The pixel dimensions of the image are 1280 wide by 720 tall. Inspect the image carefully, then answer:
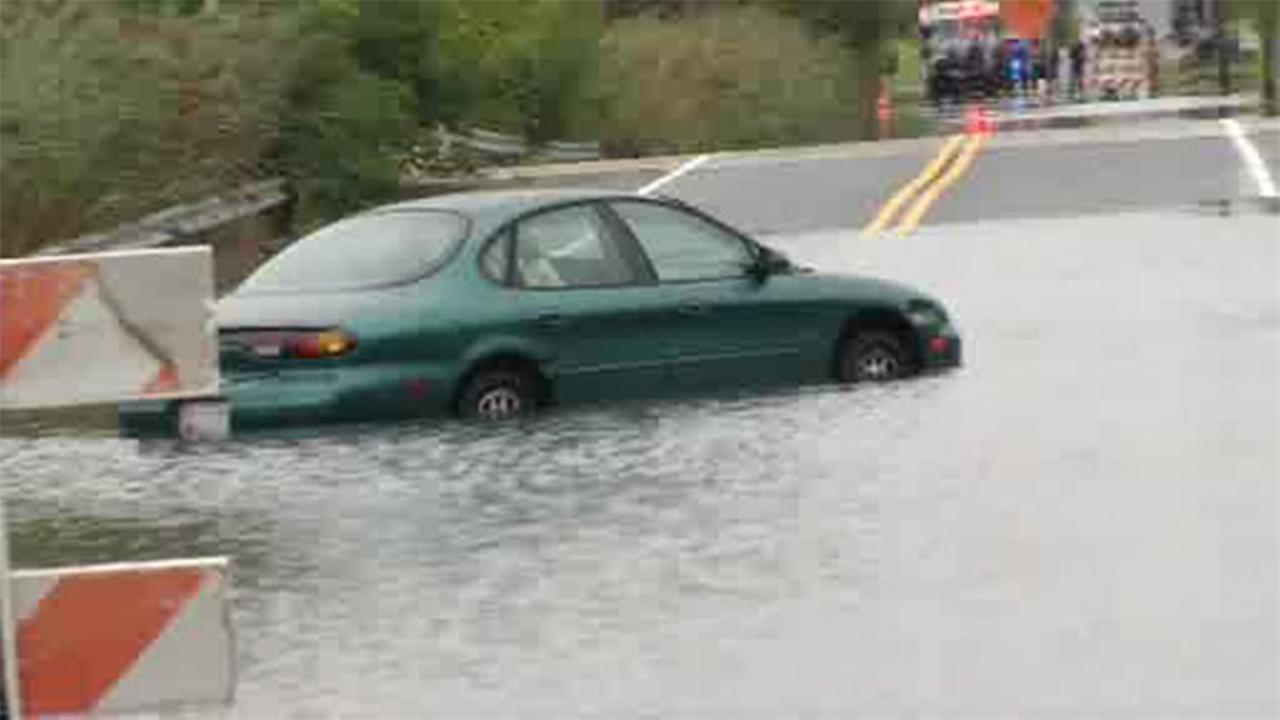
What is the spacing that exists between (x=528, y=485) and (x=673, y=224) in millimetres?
3846

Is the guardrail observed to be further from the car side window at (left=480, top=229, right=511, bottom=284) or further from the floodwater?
the car side window at (left=480, top=229, right=511, bottom=284)

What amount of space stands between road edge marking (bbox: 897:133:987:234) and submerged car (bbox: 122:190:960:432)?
46.1ft

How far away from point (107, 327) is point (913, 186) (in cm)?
3213

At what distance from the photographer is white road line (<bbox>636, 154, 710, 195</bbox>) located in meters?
40.5

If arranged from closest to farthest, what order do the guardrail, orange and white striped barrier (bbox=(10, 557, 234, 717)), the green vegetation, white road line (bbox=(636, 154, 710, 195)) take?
orange and white striped barrier (bbox=(10, 557, 234, 717)) < the green vegetation < white road line (bbox=(636, 154, 710, 195)) < the guardrail

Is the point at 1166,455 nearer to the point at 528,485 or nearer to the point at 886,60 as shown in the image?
the point at 528,485

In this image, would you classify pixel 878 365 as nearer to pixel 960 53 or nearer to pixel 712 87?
pixel 712 87

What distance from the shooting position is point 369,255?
18078 mm

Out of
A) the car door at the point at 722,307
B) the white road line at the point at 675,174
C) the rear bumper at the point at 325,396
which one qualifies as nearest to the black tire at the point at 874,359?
the car door at the point at 722,307

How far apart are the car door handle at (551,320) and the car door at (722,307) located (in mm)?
751

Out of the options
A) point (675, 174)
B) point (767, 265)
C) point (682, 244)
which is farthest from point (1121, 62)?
point (682, 244)

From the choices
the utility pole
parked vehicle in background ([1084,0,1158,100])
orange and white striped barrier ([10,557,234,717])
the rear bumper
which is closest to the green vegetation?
the rear bumper

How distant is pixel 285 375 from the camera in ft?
56.7

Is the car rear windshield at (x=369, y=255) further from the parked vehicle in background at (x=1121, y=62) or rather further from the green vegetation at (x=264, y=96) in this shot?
the parked vehicle in background at (x=1121, y=62)
